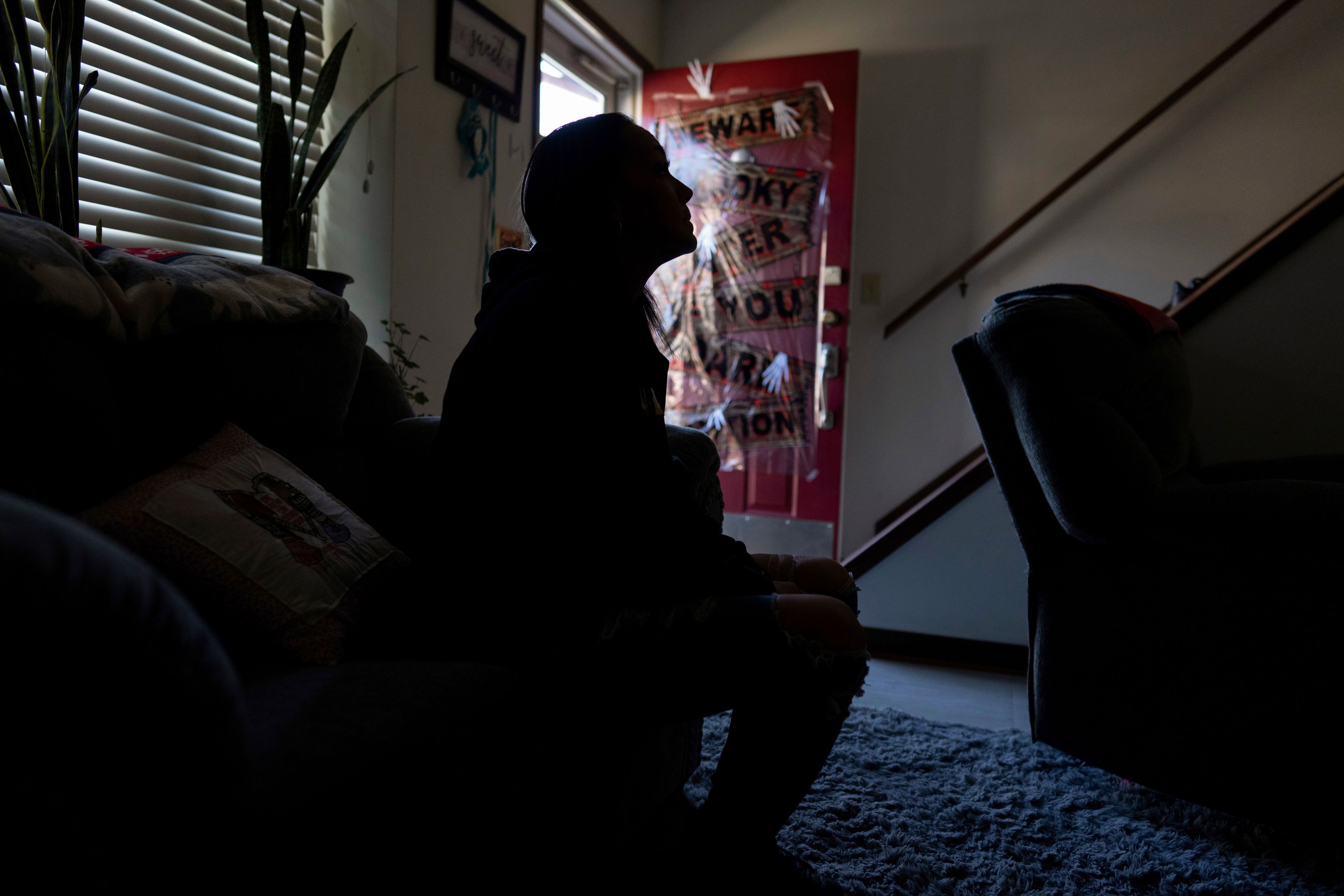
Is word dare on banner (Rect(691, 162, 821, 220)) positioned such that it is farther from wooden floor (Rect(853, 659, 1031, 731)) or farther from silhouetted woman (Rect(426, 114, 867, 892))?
silhouetted woman (Rect(426, 114, 867, 892))

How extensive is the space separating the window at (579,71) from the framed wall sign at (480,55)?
0.17m

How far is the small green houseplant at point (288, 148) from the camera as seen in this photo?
1793 millimetres

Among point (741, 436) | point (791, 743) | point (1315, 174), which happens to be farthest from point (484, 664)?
point (1315, 174)

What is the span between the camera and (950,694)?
2.06 meters

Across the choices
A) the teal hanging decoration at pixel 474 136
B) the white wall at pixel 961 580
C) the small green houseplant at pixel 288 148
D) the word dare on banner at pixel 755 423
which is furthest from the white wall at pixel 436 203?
the white wall at pixel 961 580

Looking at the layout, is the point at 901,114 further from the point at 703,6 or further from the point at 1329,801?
the point at 1329,801

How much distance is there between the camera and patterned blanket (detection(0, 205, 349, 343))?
94 cm

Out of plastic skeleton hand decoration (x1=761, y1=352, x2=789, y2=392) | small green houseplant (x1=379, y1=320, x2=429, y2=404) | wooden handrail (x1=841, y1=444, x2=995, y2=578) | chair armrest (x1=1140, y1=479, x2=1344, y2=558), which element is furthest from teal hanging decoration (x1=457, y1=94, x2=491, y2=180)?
chair armrest (x1=1140, y1=479, x2=1344, y2=558)

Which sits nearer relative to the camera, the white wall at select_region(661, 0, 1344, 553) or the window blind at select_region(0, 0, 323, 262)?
the window blind at select_region(0, 0, 323, 262)

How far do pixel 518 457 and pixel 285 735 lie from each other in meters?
0.36

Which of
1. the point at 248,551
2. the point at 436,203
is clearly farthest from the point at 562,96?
the point at 248,551

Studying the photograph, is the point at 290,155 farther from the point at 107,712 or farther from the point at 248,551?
the point at 107,712

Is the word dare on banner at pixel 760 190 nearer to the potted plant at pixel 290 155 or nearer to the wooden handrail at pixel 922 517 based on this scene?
the wooden handrail at pixel 922 517

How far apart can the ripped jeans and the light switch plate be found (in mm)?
2760
